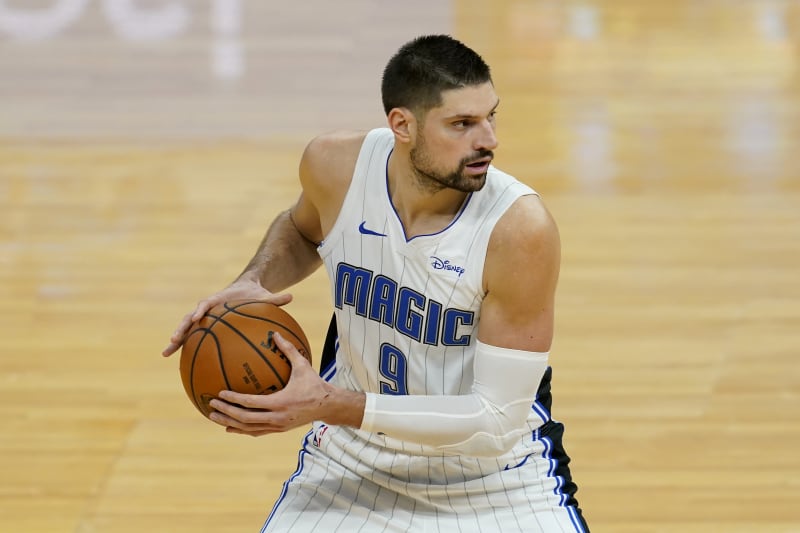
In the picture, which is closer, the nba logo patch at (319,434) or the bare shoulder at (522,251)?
the bare shoulder at (522,251)

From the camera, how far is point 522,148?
7.70 meters

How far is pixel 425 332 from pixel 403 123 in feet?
1.74

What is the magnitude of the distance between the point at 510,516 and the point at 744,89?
6.53 meters

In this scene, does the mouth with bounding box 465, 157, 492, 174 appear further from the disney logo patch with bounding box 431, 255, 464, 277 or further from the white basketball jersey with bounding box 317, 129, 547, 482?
the disney logo patch with bounding box 431, 255, 464, 277

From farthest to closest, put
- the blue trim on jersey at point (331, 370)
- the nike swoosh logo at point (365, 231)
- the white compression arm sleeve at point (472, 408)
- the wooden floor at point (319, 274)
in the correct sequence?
1. the wooden floor at point (319, 274)
2. the blue trim on jersey at point (331, 370)
3. the nike swoosh logo at point (365, 231)
4. the white compression arm sleeve at point (472, 408)

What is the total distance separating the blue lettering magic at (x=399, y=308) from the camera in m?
3.15

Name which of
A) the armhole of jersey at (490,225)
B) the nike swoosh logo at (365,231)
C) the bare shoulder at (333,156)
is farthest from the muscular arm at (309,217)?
the armhole of jersey at (490,225)

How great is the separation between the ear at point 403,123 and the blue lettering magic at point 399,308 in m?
0.39

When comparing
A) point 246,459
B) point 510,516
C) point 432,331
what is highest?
point 432,331

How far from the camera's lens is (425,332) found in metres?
3.18

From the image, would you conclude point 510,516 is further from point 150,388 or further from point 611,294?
point 611,294

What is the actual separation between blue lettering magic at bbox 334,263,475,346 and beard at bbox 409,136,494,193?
294 millimetres

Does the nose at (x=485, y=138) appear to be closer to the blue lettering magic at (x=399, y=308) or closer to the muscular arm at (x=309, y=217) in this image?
the blue lettering magic at (x=399, y=308)

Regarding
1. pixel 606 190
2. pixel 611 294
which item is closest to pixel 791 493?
pixel 611 294
